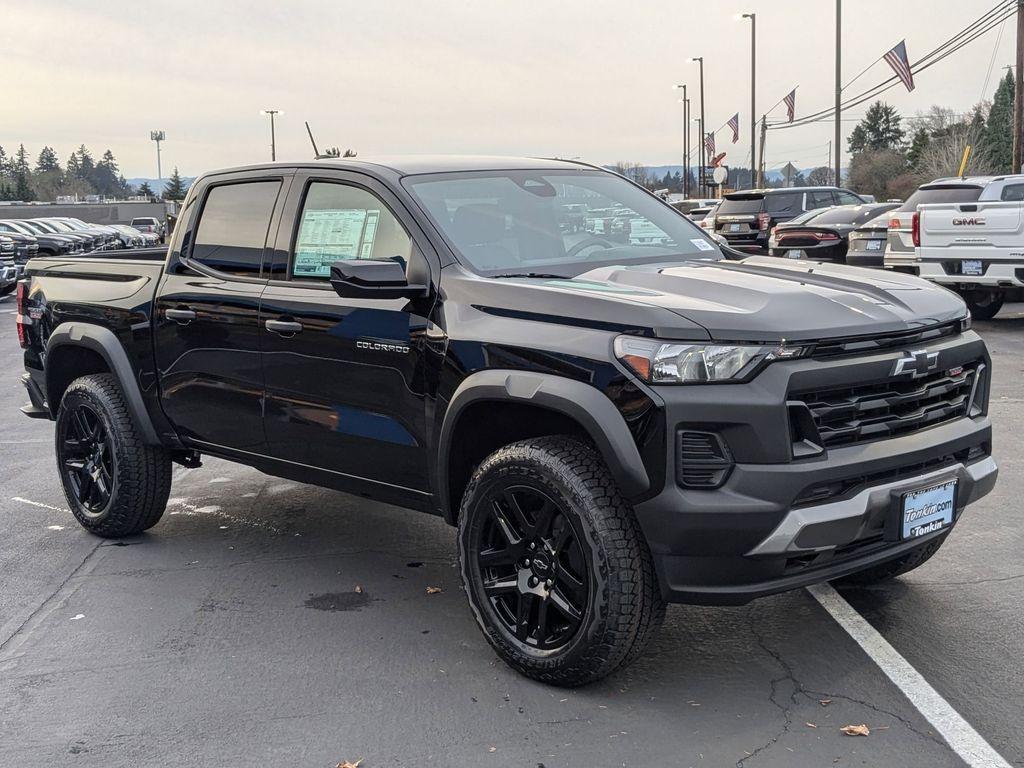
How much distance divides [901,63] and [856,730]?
108 ft

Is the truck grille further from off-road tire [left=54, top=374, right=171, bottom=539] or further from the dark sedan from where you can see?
the dark sedan

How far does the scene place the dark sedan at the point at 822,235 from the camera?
61.7 ft

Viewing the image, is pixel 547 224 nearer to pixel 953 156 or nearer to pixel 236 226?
pixel 236 226

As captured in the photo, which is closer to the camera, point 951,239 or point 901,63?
point 951,239

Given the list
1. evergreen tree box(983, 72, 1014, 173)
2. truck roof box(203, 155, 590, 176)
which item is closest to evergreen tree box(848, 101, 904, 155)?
evergreen tree box(983, 72, 1014, 173)

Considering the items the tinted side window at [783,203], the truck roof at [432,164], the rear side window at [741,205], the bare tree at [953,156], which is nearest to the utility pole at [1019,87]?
the tinted side window at [783,203]

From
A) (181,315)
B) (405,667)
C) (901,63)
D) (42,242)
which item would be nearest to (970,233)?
(181,315)

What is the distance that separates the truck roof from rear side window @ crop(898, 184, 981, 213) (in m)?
10.2

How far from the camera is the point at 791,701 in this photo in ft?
12.5

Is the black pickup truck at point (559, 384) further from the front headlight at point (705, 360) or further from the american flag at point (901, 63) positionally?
the american flag at point (901, 63)

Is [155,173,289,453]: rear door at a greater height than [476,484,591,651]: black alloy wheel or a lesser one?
greater

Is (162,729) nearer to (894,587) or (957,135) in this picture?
(894,587)

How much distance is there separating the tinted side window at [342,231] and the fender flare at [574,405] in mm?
761

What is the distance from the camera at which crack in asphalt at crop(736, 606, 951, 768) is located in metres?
3.49
